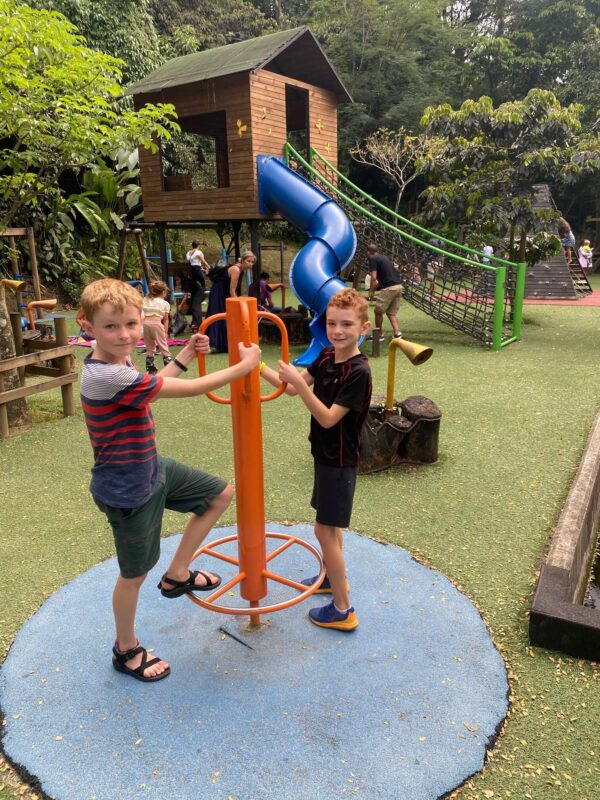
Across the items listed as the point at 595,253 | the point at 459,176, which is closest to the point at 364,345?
the point at 459,176

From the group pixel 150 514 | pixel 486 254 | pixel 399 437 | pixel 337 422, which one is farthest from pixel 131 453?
pixel 486 254

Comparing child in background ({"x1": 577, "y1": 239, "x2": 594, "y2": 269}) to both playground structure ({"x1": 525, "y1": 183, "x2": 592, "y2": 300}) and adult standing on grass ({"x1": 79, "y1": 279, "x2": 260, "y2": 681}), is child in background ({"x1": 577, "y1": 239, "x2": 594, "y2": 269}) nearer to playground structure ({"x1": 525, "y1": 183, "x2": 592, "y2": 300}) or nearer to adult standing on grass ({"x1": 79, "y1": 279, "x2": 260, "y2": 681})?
playground structure ({"x1": 525, "y1": 183, "x2": 592, "y2": 300})

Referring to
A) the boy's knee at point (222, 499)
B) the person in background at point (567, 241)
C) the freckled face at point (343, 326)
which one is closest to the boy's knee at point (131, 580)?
the boy's knee at point (222, 499)

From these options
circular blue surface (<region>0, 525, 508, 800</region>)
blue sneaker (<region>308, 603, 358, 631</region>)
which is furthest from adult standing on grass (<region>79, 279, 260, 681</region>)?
blue sneaker (<region>308, 603, 358, 631</region>)

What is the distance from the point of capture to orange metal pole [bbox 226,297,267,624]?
92.7 inches

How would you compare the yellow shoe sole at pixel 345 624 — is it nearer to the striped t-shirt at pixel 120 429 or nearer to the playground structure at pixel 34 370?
the striped t-shirt at pixel 120 429

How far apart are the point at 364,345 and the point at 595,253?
2006cm

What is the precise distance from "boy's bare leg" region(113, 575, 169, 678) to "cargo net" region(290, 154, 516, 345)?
835 centimetres

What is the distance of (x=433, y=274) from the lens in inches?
408

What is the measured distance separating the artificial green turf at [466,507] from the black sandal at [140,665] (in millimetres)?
186

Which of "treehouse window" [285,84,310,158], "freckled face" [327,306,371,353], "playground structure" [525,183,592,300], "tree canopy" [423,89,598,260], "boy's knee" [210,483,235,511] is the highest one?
"treehouse window" [285,84,310,158]

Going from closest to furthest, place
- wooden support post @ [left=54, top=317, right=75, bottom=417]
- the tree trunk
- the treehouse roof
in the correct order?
the tree trunk
wooden support post @ [left=54, top=317, right=75, bottom=417]
the treehouse roof

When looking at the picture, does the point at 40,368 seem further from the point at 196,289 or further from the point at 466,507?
the point at 196,289

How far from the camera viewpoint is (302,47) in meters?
10.5
